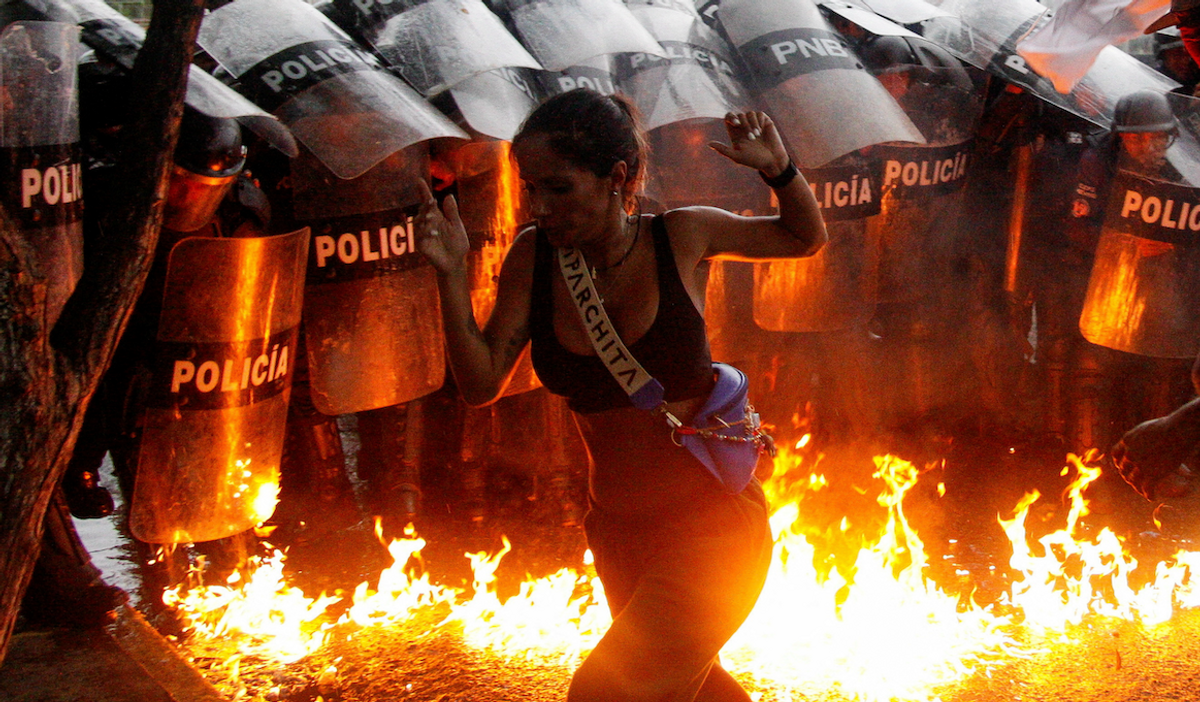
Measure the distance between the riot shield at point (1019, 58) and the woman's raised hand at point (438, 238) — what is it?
3.56 metres

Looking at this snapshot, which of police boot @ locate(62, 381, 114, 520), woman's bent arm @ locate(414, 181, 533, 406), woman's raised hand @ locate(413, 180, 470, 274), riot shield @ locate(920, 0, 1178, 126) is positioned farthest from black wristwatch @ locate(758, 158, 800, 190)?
riot shield @ locate(920, 0, 1178, 126)

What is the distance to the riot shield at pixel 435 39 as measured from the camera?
13.0 ft

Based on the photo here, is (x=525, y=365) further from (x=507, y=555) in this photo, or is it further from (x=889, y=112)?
(x=889, y=112)

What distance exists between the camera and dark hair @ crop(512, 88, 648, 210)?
2.19m

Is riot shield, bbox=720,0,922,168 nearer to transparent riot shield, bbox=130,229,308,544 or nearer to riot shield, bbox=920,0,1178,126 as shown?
riot shield, bbox=920,0,1178,126

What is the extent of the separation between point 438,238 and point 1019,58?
3761mm

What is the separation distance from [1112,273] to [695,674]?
10.8 ft

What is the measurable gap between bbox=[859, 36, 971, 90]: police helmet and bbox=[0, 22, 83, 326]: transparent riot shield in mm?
3386

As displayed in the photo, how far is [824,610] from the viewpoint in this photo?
3854mm

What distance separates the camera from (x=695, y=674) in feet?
7.20

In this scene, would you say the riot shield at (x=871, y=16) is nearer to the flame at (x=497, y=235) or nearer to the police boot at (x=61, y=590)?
the flame at (x=497, y=235)

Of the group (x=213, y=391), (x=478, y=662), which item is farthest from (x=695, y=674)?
(x=213, y=391)

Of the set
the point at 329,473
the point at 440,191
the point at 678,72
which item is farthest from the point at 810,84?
the point at 329,473

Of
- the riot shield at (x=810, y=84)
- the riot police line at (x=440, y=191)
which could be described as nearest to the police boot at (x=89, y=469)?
the riot police line at (x=440, y=191)
